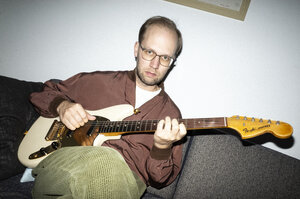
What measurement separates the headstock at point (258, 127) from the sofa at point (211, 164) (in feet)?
1.28

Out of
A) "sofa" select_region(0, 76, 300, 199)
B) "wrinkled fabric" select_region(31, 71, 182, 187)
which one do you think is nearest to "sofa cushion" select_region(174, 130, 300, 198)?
"sofa" select_region(0, 76, 300, 199)

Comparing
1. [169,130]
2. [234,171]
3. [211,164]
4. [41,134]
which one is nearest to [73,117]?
[41,134]

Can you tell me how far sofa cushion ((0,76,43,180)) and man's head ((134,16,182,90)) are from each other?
3.22ft

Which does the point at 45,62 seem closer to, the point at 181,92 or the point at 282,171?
the point at 181,92

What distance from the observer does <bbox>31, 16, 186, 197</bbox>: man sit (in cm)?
102

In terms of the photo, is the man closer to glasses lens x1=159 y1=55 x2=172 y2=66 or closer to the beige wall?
glasses lens x1=159 y1=55 x2=172 y2=66

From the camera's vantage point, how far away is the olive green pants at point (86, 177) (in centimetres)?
58

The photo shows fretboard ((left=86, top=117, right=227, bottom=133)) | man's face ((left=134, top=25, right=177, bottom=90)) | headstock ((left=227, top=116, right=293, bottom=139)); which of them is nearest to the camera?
headstock ((left=227, top=116, right=293, bottom=139))

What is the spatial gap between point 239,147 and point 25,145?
5.07 ft

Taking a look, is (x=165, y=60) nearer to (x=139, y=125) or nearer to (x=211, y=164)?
(x=139, y=125)

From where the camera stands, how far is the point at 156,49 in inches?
44.0

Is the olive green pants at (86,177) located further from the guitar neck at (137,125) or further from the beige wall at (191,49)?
the beige wall at (191,49)

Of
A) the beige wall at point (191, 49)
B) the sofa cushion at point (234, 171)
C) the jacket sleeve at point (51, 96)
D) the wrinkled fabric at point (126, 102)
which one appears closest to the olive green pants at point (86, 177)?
the wrinkled fabric at point (126, 102)

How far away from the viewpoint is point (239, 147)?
3.73 feet
